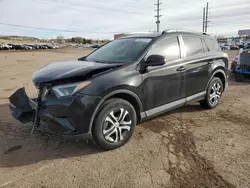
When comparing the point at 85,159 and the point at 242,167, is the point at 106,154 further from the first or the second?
the point at 242,167

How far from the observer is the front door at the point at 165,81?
381cm

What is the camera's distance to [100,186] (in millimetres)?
2691

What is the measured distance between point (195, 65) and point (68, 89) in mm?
2710

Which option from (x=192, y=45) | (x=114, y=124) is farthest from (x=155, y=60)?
(x=192, y=45)

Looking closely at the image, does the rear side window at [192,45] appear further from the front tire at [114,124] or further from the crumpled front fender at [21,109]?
the crumpled front fender at [21,109]

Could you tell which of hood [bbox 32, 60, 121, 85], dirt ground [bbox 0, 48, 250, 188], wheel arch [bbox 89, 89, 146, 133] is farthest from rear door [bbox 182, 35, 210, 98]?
hood [bbox 32, 60, 121, 85]

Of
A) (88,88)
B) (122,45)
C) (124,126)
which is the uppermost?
(122,45)

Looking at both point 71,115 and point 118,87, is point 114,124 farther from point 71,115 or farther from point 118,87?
point 71,115

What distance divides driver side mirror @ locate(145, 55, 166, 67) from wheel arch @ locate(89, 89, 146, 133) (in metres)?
0.56

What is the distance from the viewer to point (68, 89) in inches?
123

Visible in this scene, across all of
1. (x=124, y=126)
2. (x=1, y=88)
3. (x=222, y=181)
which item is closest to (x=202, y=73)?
(x=124, y=126)

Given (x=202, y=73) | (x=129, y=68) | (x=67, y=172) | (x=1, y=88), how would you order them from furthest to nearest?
(x=1, y=88)
(x=202, y=73)
(x=129, y=68)
(x=67, y=172)

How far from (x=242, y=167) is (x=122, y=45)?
→ 2.83 m

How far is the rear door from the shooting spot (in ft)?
14.8
